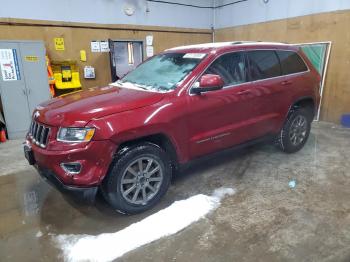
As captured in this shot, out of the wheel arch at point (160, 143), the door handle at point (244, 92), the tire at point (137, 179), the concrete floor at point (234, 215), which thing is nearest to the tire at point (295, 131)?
the concrete floor at point (234, 215)

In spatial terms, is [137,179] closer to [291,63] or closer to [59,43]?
[291,63]

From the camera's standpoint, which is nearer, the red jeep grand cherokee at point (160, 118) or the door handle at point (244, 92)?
the red jeep grand cherokee at point (160, 118)

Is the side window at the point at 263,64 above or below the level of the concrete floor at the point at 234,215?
above

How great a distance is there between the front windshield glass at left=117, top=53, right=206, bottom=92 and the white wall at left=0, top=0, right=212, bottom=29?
11.5 ft

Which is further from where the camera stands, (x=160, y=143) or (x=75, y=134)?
(x=160, y=143)

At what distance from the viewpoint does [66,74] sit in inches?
245

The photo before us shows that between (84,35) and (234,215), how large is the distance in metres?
5.47

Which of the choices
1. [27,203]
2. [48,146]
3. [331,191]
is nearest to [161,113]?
[48,146]

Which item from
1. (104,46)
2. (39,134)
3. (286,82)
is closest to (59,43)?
(104,46)

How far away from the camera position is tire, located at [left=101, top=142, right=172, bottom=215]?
2555 mm

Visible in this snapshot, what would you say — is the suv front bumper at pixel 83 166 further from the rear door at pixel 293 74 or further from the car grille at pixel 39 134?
the rear door at pixel 293 74

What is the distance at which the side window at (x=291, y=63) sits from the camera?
3840 millimetres

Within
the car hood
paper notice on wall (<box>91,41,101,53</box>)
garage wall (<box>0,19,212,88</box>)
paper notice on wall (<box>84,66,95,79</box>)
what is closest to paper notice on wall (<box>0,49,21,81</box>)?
garage wall (<box>0,19,212,88</box>)

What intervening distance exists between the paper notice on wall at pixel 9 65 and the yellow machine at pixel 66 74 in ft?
2.66
